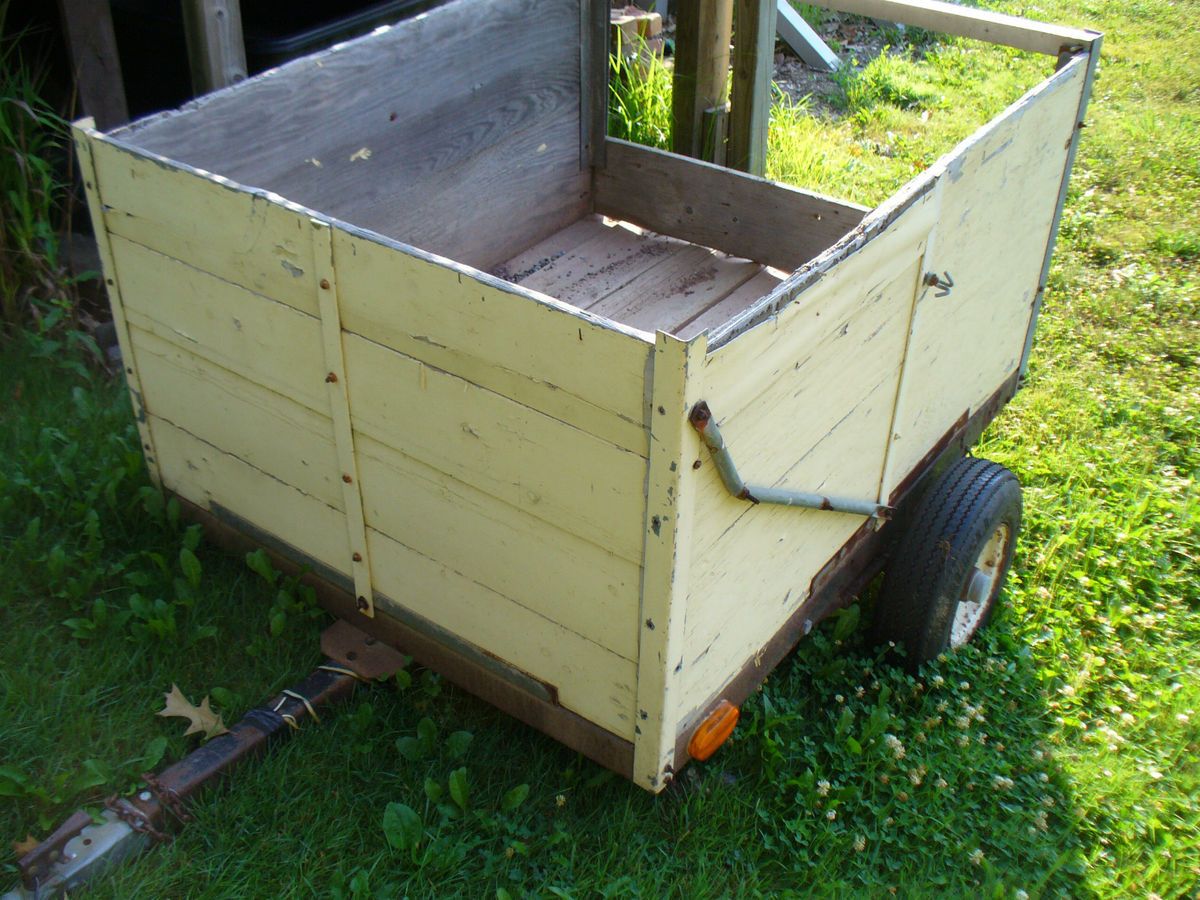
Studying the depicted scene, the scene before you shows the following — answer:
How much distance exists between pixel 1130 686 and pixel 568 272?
1986 mm

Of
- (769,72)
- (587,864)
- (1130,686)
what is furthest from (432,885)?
(769,72)

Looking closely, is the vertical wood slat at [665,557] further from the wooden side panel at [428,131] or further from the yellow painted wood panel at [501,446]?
the wooden side panel at [428,131]

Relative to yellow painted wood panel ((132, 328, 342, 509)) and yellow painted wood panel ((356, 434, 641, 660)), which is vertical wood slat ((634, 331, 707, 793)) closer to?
yellow painted wood panel ((356, 434, 641, 660))

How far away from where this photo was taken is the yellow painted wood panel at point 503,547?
2.19m

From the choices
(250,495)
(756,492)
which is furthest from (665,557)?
(250,495)

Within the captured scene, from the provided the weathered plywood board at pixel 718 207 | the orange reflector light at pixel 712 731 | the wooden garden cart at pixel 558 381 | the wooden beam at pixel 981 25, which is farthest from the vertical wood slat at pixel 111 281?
the wooden beam at pixel 981 25

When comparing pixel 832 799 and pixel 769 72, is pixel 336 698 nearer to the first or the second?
pixel 832 799

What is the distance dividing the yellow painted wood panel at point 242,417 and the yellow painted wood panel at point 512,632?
0.67 feet

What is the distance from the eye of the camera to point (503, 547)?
2320 millimetres

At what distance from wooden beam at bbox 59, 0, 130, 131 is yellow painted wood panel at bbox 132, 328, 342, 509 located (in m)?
1.41

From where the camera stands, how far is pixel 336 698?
2.78m

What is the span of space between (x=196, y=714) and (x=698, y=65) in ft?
8.93

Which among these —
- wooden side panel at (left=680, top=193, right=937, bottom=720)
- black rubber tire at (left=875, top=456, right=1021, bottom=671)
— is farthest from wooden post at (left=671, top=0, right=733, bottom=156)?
wooden side panel at (left=680, top=193, right=937, bottom=720)

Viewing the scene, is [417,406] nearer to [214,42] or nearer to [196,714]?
[196,714]
